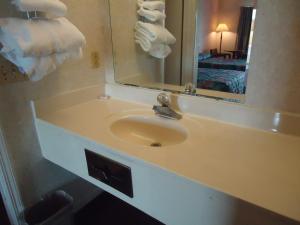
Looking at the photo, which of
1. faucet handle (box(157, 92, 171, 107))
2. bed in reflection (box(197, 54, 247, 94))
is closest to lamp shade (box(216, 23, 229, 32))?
bed in reflection (box(197, 54, 247, 94))

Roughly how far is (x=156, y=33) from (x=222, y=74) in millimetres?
445

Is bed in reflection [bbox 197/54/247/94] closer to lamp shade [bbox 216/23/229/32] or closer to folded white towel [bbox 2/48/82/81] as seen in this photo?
lamp shade [bbox 216/23/229/32]

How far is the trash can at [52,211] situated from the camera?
1.22m

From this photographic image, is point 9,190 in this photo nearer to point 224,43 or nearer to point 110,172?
point 110,172

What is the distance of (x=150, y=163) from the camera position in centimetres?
74

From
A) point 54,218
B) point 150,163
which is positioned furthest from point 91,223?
point 150,163

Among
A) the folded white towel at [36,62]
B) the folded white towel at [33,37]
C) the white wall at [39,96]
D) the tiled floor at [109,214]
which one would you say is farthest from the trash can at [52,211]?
the folded white towel at [33,37]

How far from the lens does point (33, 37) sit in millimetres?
874

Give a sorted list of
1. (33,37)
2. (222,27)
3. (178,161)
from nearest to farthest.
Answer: (178,161) → (33,37) → (222,27)

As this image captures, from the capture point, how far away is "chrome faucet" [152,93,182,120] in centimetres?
114

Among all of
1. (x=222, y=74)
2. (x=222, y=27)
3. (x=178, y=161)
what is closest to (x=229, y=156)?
(x=178, y=161)

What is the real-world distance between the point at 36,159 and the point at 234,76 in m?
1.16

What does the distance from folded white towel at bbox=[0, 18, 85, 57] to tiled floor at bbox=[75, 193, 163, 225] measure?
1.21 metres

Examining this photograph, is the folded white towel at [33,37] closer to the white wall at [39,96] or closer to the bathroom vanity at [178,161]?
the white wall at [39,96]
